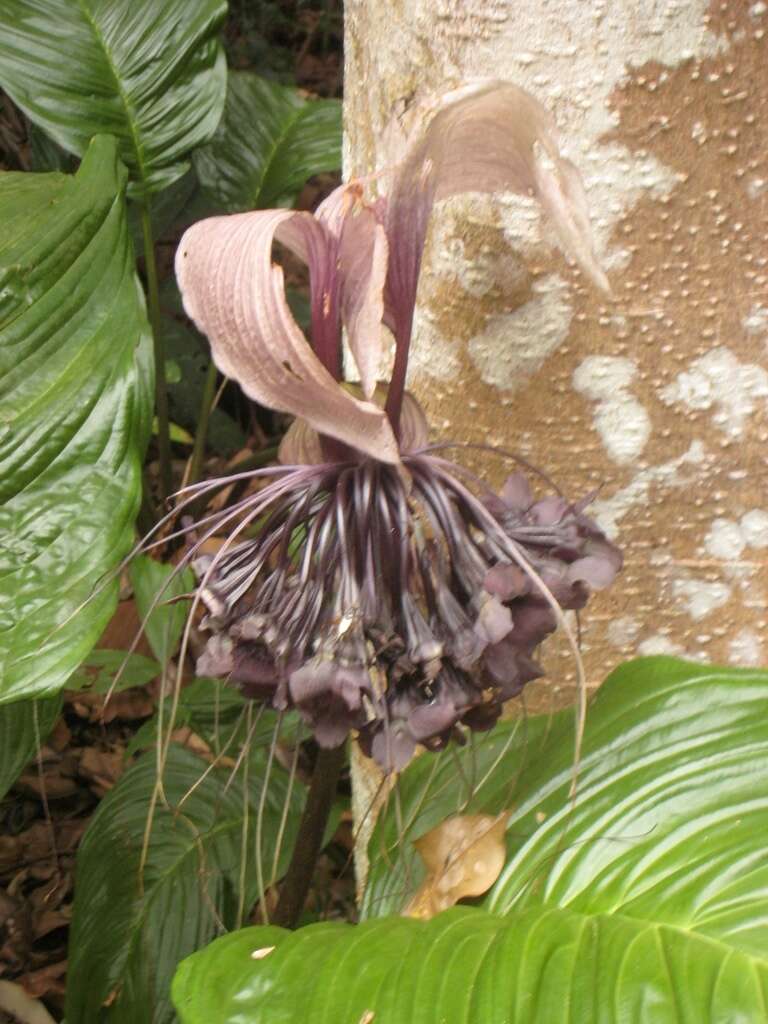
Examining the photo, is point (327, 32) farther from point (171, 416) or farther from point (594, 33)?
point (594, 33)

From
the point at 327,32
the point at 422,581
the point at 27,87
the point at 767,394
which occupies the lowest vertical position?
the point at 422,581

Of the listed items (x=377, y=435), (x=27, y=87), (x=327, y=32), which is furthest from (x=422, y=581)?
(x=327, y=32)

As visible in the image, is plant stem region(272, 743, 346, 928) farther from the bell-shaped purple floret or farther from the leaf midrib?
the leaf midrib

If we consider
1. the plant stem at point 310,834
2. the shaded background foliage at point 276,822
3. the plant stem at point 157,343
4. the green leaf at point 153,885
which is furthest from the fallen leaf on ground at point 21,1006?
the plant stem at point 157,343

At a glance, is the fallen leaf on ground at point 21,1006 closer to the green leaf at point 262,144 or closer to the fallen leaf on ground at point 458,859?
the fallen leaf on ground at point 458,859

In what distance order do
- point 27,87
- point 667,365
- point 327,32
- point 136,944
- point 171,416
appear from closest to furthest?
point 667,365
point 136,944
point 27,87
point 171,416
point 327,32

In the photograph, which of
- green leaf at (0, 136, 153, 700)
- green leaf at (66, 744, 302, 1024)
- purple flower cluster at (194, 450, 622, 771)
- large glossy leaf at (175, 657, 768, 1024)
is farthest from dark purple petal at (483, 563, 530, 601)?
green leaf at (66, 744, 302, 1024)

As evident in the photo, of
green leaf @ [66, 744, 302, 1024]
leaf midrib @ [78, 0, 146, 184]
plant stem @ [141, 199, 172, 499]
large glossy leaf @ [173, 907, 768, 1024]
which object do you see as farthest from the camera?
plant stem @ [141, 199, 172, 499]
